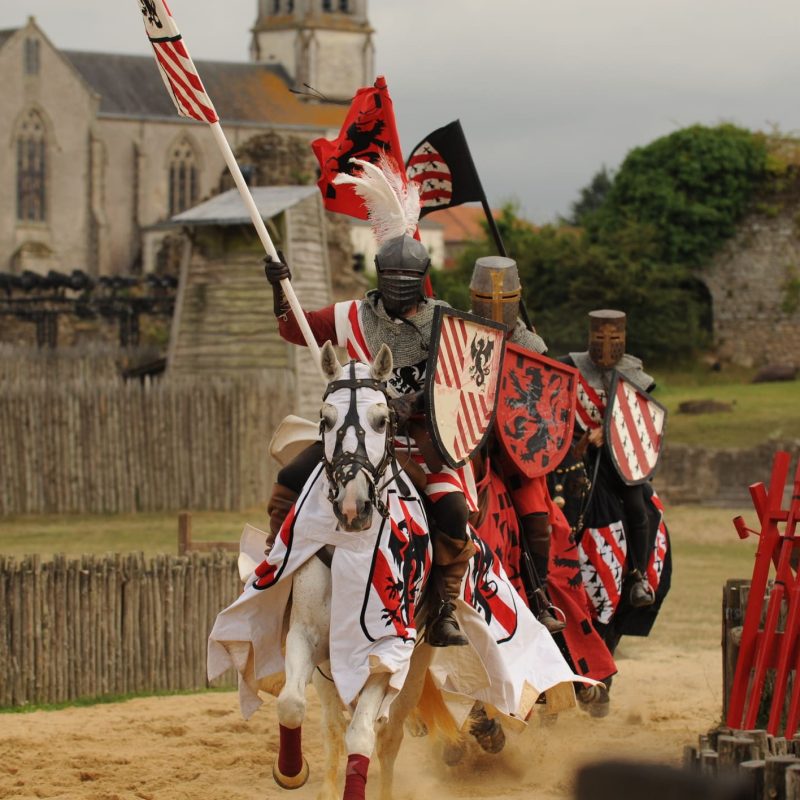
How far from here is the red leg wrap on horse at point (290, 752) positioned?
5.98 metres

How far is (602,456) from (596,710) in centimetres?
146

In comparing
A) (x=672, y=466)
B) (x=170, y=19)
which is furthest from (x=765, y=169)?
(x=170, y=19)

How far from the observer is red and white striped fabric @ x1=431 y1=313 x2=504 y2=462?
240 inches

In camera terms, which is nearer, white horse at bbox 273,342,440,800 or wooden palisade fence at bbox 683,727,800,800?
wooden palisade fence at bbox 683,727,800,800

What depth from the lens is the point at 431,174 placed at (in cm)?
803

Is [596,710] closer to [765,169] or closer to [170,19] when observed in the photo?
[170,19]

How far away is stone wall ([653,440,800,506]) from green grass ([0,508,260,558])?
6937 mm

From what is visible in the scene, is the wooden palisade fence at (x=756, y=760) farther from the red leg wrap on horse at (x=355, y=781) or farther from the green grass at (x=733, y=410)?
the green grass at (x=733, y=410)

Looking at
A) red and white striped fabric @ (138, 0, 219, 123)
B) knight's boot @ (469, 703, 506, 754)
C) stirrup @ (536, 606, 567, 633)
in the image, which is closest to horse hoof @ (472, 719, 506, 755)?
knight's boot @ (469, 703, 506, 754)

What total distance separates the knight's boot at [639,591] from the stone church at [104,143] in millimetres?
53780

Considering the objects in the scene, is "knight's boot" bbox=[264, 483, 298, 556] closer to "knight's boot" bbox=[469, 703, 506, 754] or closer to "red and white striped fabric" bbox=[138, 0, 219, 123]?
"red and white striped fabric" bbox=[138, 0, 219, 123]

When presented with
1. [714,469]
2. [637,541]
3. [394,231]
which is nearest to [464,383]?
[394,231]

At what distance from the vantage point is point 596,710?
8977mm

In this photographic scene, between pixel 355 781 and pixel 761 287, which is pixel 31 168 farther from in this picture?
pixel 355 781
